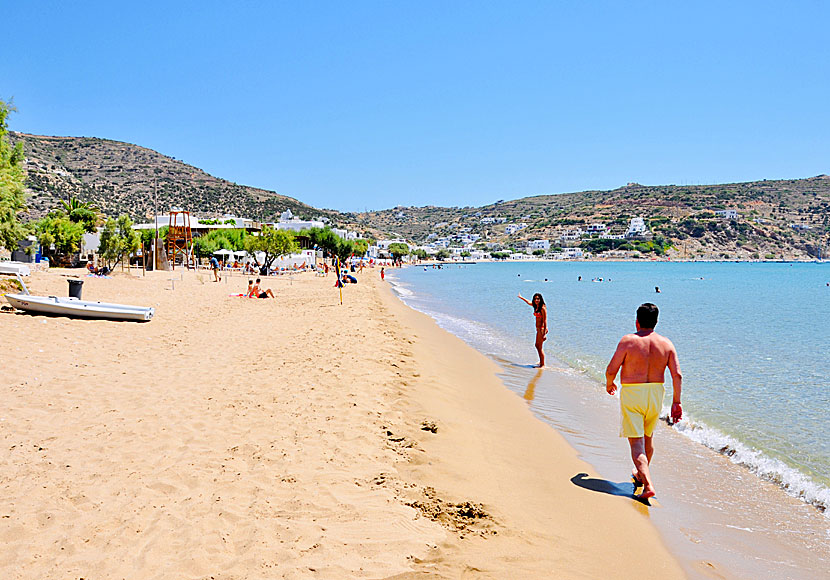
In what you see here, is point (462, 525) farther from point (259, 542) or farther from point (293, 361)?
point (293, 361)

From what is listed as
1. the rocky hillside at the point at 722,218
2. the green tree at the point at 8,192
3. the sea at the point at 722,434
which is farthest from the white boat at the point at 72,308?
the rocky hillside at the point at 722,218

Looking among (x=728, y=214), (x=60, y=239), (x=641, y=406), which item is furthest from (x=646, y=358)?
(x=728, y=214)

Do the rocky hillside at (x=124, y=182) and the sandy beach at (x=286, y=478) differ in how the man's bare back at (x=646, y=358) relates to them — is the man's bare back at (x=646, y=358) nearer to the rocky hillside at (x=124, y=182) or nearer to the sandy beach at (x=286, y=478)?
the sandy beach at (x=286, y=478)

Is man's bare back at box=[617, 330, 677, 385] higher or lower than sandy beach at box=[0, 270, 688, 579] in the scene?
higher

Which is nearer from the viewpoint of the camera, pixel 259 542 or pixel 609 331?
pixel 259 542

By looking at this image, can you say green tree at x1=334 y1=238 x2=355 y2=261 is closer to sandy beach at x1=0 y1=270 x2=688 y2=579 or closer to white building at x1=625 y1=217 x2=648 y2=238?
sandy beach at x1=0 y1=270 x2=688 y2=579

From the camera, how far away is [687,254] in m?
137

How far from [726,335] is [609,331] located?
340 centimetres

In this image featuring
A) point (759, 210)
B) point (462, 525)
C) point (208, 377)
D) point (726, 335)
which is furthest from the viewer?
point (759, 210)

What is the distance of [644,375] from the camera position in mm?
4320

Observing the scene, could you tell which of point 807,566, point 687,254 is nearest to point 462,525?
point 807,566

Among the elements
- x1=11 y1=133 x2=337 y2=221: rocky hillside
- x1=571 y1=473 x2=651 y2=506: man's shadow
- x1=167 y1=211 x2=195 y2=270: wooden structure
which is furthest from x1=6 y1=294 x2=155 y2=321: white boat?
x1=11 y1=133 x2=337 y2=221: rocky hillside

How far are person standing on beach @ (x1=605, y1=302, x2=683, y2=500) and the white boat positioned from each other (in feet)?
35.7

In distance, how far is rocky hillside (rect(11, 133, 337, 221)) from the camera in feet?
242
